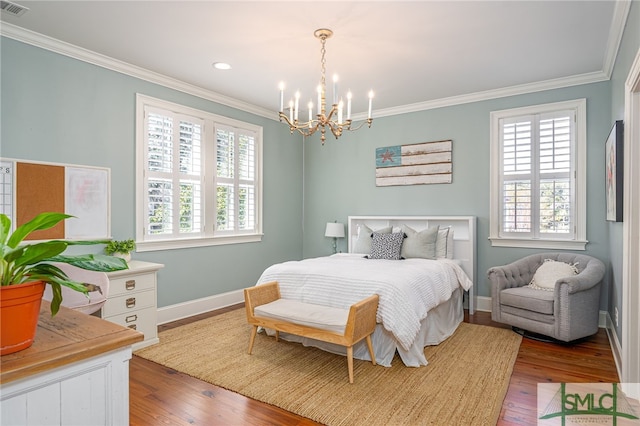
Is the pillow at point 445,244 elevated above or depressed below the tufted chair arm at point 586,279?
above

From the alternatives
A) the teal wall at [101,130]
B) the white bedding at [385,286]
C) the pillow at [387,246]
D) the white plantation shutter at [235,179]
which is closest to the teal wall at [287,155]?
the teal wall at [101,130]

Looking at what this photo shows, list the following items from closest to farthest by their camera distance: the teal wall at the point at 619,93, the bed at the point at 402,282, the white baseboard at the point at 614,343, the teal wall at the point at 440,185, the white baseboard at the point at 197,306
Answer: the teal wall at the point at 619,93 → the white baseboard at the point at 614,343 → the bed at the point at 402,282 → the teal wall at the point at 440,185 → the white baseboard at the point at 197,306

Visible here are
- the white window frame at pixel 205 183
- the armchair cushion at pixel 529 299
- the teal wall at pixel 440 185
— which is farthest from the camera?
the teal wall at pixel 440 185

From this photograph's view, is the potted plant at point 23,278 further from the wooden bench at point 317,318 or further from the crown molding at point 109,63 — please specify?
the crown molding at point 109,63

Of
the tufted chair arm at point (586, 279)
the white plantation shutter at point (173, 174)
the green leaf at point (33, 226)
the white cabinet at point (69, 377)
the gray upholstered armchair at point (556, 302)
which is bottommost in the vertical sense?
the gray upholstered armchair at point (556, 302)

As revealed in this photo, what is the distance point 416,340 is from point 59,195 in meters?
3.31

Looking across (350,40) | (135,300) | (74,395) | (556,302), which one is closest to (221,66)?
(350,40)

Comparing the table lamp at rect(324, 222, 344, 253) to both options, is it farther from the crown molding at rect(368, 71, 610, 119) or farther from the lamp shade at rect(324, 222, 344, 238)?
the crown molding at rect(368, 71, 610, 119)

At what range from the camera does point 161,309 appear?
409 centimetres

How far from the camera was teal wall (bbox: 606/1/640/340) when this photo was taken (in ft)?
8.00

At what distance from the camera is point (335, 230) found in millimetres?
5637

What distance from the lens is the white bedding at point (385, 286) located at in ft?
9.69

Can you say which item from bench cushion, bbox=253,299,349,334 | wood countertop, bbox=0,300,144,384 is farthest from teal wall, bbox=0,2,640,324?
wood countertop, bbox=0,300,144,384

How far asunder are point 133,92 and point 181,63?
24.0 inches
